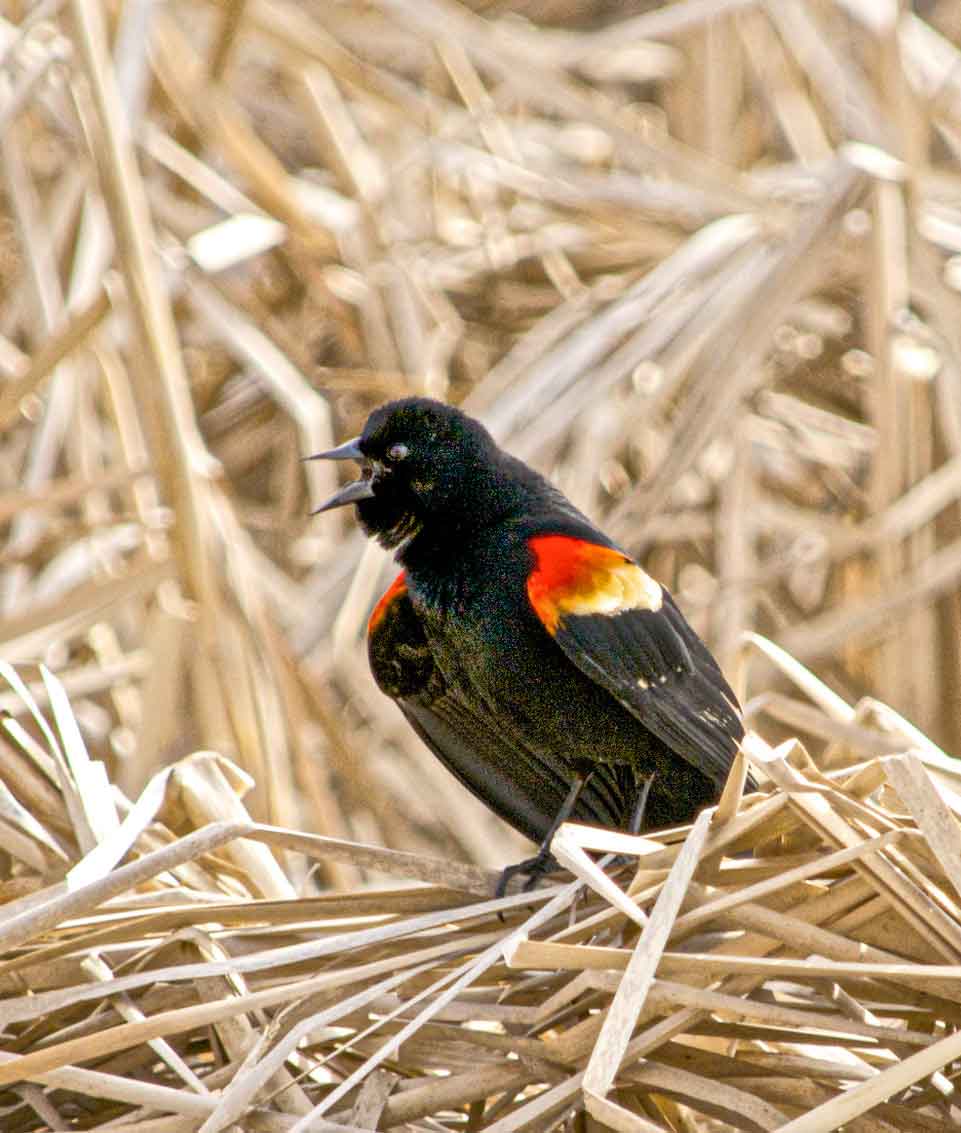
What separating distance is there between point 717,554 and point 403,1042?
2.03 metres

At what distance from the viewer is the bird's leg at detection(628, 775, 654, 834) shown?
205 centimetres

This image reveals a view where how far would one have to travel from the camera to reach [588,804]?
220cm

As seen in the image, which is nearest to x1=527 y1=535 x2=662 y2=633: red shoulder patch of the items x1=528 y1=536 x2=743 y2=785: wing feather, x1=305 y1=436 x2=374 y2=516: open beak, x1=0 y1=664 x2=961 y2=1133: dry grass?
x1=528 y1=536 x2=743 y2=785: wing feather

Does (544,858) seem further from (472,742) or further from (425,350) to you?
(425,350)

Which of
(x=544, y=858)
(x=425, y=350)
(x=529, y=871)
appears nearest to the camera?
(x=529, y=871)

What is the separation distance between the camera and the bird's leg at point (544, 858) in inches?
63.0

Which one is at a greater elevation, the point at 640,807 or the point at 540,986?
the point at 540,986

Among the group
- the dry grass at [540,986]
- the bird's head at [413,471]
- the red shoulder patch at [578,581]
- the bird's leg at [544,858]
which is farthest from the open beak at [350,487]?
the dry grass at [540,986]

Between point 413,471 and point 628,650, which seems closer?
point 628,650

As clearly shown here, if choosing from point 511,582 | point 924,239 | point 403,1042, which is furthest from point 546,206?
point 403,1042

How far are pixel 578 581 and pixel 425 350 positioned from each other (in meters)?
1.41

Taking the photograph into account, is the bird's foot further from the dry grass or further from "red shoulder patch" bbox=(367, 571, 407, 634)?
"red shoulder patch" bbox=(367, 571, 407, 634)

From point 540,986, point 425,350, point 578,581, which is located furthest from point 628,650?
point 425,350

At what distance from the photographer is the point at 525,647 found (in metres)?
2.03
